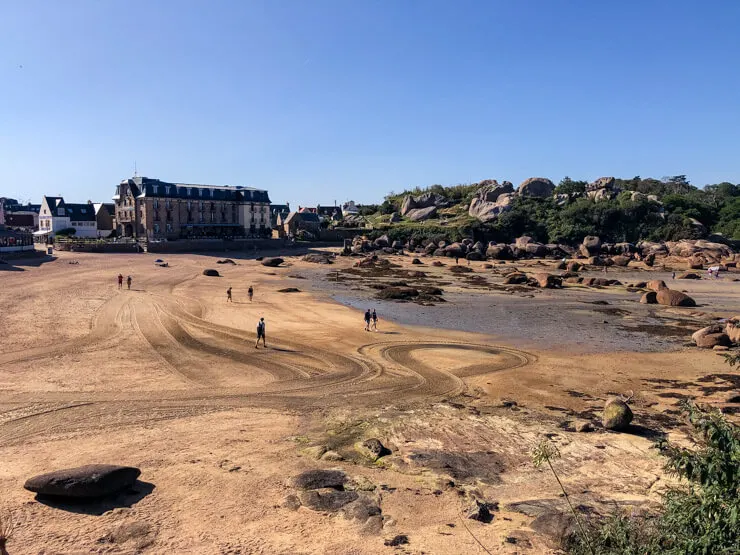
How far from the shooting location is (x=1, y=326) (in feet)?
97.7

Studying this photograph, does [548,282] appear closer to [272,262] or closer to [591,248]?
[272,262]

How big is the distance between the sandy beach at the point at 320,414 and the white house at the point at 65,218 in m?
65.6

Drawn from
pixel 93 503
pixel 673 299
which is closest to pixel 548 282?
pixel 673 299

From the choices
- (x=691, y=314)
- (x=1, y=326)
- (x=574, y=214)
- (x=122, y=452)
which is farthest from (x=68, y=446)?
(x=574, y=214)

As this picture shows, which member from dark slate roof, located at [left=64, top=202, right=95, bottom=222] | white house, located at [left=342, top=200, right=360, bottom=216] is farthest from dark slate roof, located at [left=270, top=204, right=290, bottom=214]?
dark slate roof, located at [left=64, top=202, right=95, bottom=222]

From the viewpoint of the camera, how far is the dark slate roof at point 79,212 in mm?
99150

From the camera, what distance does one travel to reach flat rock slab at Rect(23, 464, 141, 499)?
12.0 meters

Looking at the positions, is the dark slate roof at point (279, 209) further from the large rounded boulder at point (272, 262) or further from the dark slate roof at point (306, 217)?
the large rounded boulder at point (272, 262)

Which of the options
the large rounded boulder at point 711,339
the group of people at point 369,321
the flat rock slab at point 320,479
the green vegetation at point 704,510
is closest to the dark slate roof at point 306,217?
the group of people at point 369,321

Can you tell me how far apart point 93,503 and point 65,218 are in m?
101

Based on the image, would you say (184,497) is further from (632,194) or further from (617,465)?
(632,194)

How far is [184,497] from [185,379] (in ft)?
32.3

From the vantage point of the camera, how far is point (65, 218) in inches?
3856

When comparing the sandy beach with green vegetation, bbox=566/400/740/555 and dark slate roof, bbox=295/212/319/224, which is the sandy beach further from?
dark slate roof, bbox=295/212/319/224
